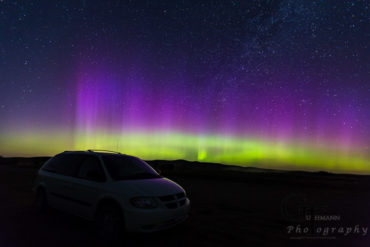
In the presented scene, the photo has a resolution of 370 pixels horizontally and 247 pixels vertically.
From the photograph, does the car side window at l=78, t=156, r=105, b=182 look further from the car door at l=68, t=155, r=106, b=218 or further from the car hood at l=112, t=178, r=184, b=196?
the car hood at l=112, t=178, r=184, b=196

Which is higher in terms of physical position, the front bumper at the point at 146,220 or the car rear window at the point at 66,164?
the car rear window at the point at 66,164

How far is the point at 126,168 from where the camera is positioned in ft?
22.0

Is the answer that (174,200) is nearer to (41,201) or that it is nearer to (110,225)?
(110,225)

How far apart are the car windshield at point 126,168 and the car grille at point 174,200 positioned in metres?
0.94

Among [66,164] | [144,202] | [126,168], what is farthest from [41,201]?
[144,202]

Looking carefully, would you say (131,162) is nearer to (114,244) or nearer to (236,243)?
(114,244)

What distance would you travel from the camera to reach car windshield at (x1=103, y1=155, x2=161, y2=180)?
607 cm

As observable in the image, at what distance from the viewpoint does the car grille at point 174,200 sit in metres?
5.52

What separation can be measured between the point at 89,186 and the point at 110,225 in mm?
1047

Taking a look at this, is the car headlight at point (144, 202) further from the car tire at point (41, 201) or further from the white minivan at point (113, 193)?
the car tire at point (41, 201)

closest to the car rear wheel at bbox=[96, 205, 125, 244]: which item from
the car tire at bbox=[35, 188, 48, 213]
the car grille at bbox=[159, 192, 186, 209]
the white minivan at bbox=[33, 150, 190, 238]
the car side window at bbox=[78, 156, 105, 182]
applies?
the white minivan at bbox=[33, 150, 190, 238]

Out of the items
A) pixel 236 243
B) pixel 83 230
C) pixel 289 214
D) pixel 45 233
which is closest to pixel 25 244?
pixel 45 233

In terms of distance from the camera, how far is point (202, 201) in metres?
10.9

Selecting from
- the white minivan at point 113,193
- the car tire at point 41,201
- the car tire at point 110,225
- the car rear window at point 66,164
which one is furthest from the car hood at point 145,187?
the car tire at point 41,201
